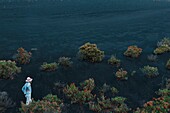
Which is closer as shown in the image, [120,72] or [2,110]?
[2,110]

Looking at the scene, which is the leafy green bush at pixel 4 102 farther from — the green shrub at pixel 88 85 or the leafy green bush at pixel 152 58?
the leafy green bush at pixel 152 58

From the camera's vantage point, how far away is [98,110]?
13.3 meters

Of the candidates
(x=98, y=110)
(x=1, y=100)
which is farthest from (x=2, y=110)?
(x=98, y=110)

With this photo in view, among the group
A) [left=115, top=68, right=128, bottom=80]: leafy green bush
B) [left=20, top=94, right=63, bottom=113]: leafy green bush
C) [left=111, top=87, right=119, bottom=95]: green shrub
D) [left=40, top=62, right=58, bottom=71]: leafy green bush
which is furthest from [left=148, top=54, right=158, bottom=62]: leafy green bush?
[left=20, top=94, right=63, bottom=113]: leafy green bush

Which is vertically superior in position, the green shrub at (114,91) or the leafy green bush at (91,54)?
the leafy green bush at (91,54)

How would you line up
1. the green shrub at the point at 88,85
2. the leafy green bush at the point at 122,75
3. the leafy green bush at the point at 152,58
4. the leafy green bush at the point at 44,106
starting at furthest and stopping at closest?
the leafy green bush at the point at 152,58 → the leafy green bush at the point at 122,75 → the green shrub at the point at 88,85 → the leafy green bush at the point at 44,106

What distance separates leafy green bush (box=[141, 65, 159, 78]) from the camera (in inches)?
689

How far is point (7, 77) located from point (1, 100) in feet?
9.70

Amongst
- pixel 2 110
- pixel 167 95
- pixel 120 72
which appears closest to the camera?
pixel 2 110

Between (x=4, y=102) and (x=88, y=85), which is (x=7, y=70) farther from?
(x=88, y=85)

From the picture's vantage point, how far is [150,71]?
58.2ft

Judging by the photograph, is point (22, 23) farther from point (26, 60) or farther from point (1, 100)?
point (1, 100)

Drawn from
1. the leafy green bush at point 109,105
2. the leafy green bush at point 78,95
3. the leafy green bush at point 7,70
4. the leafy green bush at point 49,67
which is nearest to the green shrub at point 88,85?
the leafy green bush at point 78,95

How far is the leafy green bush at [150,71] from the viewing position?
57.4 feet
